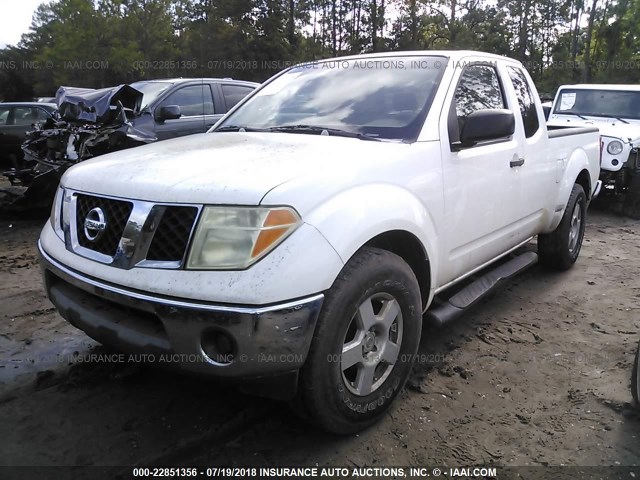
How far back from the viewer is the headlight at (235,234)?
1.89 meters

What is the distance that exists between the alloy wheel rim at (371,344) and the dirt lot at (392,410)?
275 millimetres

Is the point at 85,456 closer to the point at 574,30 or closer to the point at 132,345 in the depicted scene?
the point at 132,345

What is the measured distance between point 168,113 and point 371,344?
5.30 metres

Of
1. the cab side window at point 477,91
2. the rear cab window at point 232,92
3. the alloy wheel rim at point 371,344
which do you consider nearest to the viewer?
the alloy wheel rim at point 371,344

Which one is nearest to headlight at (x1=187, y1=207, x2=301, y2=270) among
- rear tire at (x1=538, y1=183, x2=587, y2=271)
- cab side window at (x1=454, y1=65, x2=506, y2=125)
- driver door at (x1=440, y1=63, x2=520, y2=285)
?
driver door at (x1=440, y1=63, x2=520, y2=285)

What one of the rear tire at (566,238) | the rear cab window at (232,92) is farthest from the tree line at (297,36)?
the rear tire at (566,238)

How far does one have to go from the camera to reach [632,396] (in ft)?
9.00

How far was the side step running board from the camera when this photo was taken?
2.90 metres

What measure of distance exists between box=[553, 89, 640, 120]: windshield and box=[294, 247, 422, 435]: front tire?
8.20 meters

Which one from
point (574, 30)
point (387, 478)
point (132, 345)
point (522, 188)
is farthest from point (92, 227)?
point (574, 30)

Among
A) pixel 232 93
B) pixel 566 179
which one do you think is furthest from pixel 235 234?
pixel 232 93

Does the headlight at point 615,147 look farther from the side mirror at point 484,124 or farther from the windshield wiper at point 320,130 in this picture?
the windshield wiper at point 320,130

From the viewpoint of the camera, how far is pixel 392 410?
2.63m

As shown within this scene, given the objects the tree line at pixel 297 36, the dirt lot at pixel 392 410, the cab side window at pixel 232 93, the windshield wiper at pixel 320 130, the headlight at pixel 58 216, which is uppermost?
the tree line at pixel 297 36
